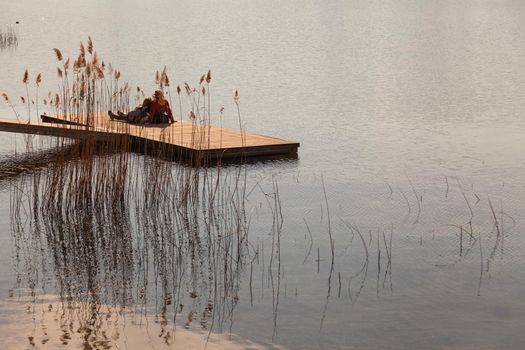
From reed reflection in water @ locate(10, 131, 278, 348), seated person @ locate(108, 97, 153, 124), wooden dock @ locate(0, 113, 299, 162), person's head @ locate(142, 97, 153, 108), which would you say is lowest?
reed reflection in water @ locate(10, 131, 278, 348)

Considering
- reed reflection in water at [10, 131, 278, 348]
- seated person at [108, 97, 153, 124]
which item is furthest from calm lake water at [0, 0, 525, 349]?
seated person at [108, 97, 153, 124]

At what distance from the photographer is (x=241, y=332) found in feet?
24.2

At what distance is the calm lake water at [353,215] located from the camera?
24.7 feet

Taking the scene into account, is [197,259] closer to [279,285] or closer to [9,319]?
[279,285]

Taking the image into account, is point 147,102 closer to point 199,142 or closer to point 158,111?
point 158,111

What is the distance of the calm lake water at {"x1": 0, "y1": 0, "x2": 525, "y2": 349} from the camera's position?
752 centimetres

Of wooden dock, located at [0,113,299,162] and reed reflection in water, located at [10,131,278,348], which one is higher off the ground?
wooden dock, located at [0,113,299,162]

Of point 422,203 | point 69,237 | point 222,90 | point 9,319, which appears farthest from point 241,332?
point 222,90

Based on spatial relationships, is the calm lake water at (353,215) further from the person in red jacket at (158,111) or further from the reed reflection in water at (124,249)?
the person in red jacket at (158,111)

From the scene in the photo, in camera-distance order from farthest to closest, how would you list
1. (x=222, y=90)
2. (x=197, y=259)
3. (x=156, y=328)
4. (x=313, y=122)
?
1. (x=222, y=90)
2. (x=313, y=122)
3. (x=197, y=259)
4. (x=156, y=328)

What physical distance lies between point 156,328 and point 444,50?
82.5ft

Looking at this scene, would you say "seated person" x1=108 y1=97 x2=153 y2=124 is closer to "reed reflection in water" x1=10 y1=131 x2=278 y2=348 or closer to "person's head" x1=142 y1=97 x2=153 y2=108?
"person's head" x1=142 y1=97 x2=153 y2=108

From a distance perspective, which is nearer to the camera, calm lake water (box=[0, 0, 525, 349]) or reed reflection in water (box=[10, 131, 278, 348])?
calm lake water (box=[0, 0, 525, 349])

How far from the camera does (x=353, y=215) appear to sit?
10852mm
